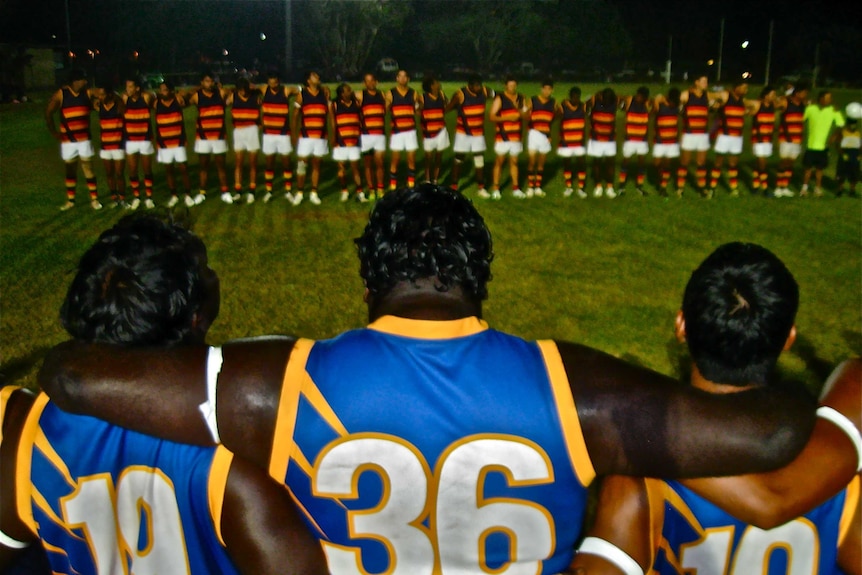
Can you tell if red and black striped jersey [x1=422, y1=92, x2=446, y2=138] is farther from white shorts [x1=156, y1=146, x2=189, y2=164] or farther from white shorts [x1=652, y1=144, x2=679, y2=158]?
white shorts [x1=156, y1=146, x2=189, y2=164]

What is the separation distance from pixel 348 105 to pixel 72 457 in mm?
11520

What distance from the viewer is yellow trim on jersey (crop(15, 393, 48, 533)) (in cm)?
180

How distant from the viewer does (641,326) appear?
7.00 meters

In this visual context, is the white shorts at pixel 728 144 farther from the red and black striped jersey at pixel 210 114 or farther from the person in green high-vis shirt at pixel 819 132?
the red and black striped jersey at pixel 210 114

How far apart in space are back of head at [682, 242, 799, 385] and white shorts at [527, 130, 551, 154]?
1170 cm

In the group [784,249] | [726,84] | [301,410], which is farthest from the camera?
[726,84]

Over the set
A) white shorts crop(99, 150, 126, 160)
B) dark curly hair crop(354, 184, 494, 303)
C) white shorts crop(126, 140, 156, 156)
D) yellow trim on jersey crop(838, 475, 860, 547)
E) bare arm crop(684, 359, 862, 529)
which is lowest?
white shorts crop(99, 150, 126, 160)

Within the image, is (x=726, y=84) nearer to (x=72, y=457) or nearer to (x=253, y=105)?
(x=253, y=105)

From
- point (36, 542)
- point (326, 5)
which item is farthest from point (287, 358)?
point (326, 5)

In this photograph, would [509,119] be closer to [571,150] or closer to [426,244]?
[571,150]

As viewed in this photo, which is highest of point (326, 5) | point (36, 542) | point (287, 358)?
point (326, 5)

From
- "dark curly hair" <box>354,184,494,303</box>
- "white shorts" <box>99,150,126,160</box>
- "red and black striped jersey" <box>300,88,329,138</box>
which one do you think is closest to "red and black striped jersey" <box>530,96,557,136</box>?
"red and black striped jersey" <box>300,88,329,138</box>

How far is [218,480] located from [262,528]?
0.47 feet

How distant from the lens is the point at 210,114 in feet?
41.2
